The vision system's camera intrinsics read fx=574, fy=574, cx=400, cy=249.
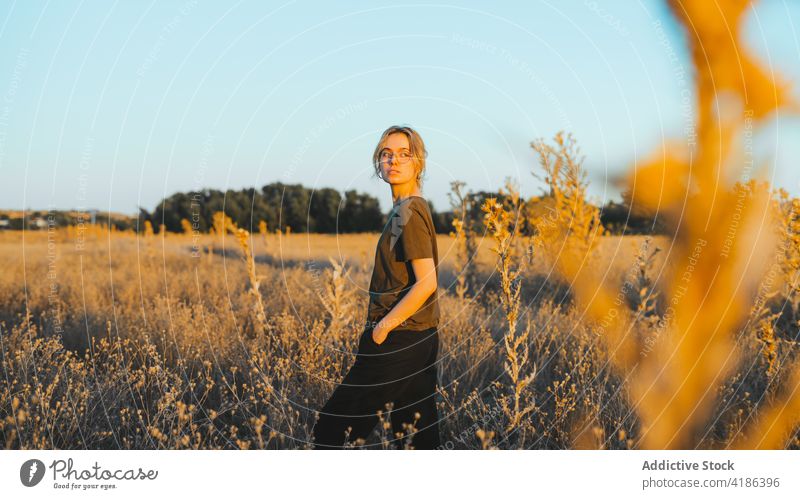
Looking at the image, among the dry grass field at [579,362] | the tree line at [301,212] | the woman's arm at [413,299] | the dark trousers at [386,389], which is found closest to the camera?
the woman's arm at [413,299]

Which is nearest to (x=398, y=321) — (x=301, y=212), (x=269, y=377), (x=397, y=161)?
(x=397, y=161)

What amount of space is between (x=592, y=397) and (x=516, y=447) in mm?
709

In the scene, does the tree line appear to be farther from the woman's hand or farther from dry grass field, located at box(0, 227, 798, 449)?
the woman's hand

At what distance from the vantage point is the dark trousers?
2699 millimetres

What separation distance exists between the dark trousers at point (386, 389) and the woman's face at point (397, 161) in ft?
2.40

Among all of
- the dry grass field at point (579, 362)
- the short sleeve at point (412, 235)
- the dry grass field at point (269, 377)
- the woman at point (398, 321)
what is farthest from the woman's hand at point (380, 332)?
the dry grass field at point (269, 377)

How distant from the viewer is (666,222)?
4016 mm

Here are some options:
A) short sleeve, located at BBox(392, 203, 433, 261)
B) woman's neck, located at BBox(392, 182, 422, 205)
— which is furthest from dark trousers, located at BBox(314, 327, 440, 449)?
woman's neck, located at BBox(392, 182, 422, 205)

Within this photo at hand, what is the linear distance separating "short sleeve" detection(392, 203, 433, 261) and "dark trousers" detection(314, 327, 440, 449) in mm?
375

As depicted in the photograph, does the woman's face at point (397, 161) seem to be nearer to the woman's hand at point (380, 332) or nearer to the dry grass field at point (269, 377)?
the woman's hand at point (380, 332)

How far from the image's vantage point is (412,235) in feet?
8.57

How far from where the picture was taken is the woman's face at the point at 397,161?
277cm

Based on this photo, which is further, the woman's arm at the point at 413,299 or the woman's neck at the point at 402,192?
the woman's neck at the point at 402,192
